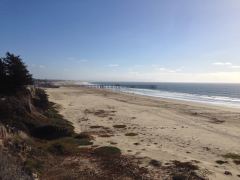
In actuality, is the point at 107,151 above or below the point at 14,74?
below

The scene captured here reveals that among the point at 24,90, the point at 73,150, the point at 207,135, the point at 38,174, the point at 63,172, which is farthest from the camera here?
the point at 24,90

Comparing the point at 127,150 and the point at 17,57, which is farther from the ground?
the point at 17,57

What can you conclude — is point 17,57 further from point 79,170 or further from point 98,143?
point 79,170

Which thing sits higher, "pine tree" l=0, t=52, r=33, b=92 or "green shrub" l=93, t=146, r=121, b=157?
"pine tree" l=0, t=52, r=33, b=92

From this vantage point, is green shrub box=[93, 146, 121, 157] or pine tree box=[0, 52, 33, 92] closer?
green shrub box=[93, 146, 121, 157]

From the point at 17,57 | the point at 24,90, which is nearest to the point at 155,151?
the point at 24,90

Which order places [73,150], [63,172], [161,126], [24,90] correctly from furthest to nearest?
1. [161,126]
2. [24,90]
3. [73,150]
4. [63,172]

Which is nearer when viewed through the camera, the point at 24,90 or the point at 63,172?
the point at 63,172

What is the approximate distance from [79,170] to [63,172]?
2.55ft

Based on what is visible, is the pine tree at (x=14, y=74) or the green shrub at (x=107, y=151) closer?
the green shrub at (x=107, y=151)

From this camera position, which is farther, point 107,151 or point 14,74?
point 14,74

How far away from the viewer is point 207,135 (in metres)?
21.9

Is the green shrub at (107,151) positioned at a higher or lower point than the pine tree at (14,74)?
lower

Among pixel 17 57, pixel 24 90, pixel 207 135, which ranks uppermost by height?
A: pixel 17 57
